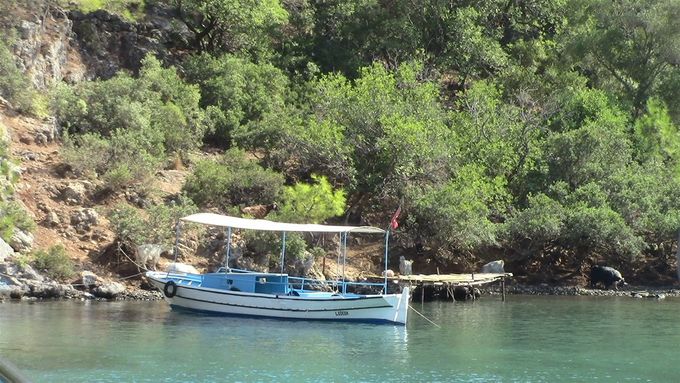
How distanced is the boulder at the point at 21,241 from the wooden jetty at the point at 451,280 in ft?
46.9

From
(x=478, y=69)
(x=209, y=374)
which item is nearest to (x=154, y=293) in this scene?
(x=209, y=374)

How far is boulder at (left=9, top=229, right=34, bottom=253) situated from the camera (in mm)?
35688

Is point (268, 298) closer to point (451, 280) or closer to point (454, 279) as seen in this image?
point (451, 280)

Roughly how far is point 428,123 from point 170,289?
17.6m

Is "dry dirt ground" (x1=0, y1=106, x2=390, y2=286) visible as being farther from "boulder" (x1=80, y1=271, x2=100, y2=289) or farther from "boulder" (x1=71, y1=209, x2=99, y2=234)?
"boulder" (x1=80, y1=271, x2=100, y2=289)

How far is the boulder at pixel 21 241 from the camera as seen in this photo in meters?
35.7

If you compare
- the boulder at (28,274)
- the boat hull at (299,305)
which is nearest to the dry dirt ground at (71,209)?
the boulder at (28,274)

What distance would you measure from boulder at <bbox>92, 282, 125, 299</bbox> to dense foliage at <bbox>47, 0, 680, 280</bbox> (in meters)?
6.67

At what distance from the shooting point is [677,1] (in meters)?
53.1

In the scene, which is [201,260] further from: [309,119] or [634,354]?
[634,354]

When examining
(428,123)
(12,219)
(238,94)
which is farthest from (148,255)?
(428,123)

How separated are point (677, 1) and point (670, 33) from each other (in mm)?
2149

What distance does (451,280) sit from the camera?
3956 centimetres

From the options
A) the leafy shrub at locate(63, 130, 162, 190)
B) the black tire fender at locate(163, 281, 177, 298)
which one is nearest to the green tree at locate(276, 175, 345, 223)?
the leafy shrub at locate(63, 130, 162, 190)
